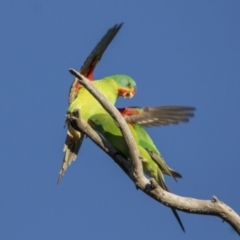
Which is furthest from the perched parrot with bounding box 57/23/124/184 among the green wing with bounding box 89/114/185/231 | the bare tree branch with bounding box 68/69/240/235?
the bare tree branch with bounding box 68/69/240/235

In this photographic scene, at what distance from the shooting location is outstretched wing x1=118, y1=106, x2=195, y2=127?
679 centimetres

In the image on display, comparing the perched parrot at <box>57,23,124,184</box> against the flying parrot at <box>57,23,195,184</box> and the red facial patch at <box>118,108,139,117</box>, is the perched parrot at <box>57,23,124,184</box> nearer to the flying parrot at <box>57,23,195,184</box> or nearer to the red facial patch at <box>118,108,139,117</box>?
the flying parrot at <box>57,23,195,184</box>

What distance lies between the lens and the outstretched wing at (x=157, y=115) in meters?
6.79

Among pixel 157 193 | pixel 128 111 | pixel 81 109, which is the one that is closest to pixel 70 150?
pixel 81 109

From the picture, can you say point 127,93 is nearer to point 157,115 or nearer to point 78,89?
point 78,89

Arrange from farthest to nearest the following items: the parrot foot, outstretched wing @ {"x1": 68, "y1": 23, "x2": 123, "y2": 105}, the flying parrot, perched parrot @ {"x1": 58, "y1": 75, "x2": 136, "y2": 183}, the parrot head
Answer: the parrot head → outstretched wing @ {"x1": 68, "y1": 23, "x2": 123, "y2": 105} → perched parrot @ {"x1": 58, "y1": 75, "x2": 136, "y2": 183} → the flying parrot → the parrot foot

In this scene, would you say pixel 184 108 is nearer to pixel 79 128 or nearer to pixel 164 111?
pixel 164 111

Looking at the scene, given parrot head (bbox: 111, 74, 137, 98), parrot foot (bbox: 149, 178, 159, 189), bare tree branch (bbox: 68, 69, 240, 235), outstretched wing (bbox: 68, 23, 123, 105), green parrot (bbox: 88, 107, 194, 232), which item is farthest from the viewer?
parrot head (bbox: 111, 74, 137, 98)

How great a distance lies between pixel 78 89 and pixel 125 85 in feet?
2.04

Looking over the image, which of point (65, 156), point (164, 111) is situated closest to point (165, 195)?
point (164, 111)

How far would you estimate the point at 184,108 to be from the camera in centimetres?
675

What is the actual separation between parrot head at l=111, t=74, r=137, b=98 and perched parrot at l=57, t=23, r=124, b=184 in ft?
0.15

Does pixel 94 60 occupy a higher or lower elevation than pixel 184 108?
higher

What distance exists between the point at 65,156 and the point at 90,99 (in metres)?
0.73
